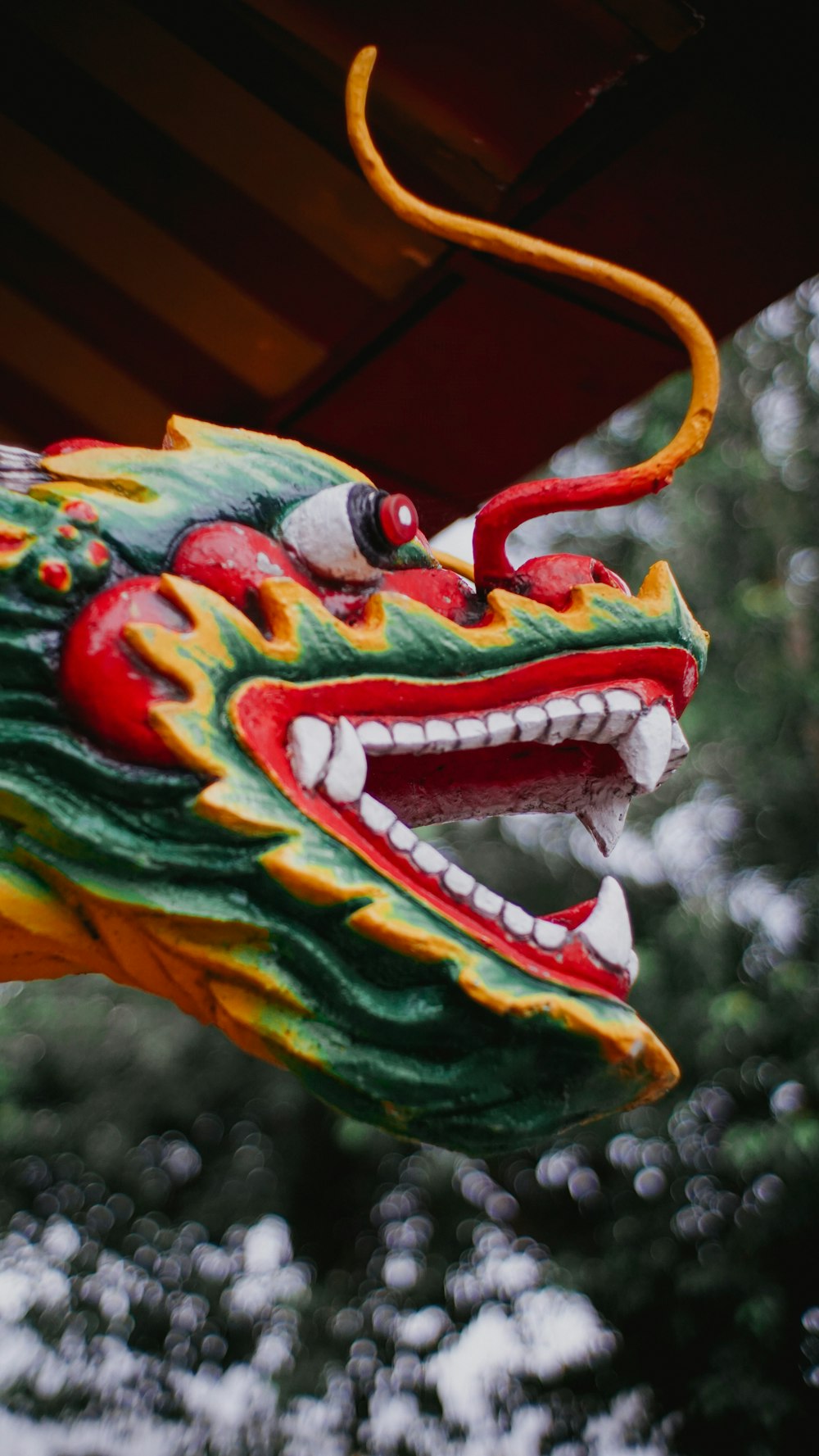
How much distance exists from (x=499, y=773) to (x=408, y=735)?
10.8 inches

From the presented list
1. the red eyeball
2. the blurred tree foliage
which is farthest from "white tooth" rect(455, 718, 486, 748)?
the blurred tree foliage

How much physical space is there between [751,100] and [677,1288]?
5.80m

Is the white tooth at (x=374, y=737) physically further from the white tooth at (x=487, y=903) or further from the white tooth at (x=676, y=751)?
the white tooth at (x=676, y=751)

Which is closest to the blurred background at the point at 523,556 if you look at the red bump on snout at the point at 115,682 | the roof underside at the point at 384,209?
the roof underside at the point at 384,209

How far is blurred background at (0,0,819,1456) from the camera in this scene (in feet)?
5.70

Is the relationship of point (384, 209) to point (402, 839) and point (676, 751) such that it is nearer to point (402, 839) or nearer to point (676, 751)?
point (676, 751)

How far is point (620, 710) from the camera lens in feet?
4.94

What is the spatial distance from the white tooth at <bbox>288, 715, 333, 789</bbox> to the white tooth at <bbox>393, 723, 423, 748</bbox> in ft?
0.27

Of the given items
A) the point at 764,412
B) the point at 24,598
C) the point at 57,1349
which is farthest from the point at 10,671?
the point at 764,412

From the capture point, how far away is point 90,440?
5.05 ft

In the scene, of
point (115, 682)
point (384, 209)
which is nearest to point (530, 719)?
point (115, 682)

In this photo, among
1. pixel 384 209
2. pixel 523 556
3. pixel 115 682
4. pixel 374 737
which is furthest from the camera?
pixel 523 556

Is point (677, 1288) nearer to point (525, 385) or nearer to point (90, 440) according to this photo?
point (525, 385)

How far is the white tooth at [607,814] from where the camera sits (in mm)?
1667
